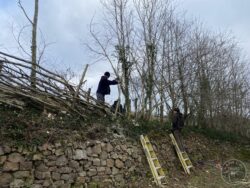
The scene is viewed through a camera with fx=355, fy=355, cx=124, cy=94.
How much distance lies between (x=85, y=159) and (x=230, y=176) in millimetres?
4919

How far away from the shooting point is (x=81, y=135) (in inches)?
358

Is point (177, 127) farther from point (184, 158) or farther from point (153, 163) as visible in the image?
point (153, 163)

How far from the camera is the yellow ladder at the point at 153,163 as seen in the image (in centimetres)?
1023

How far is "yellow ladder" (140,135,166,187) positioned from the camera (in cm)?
1023

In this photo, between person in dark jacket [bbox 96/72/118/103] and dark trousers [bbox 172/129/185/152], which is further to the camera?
dark trousers [bbox 172/129/185/152]

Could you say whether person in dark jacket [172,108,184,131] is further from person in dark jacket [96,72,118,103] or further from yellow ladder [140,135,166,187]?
person in dark jacket [96,72,118,103]

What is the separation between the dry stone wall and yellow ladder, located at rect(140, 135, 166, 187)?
20cm

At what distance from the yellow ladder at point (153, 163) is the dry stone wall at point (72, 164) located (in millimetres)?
201

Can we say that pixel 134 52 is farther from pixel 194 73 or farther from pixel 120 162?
pixel 120 162

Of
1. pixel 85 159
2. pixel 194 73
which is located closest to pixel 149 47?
pixel 194 73

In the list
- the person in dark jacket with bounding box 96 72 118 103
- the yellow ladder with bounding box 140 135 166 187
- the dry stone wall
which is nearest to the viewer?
the dry stone wall

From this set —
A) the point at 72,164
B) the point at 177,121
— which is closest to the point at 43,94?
the point at 72,164

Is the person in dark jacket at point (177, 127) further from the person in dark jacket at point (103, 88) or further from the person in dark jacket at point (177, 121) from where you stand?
the person in dark jacket at point (103, 88)


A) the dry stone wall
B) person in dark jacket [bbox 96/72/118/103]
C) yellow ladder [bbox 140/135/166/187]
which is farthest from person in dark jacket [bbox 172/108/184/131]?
person in dark jacket [bbox 96/72/118/103]
